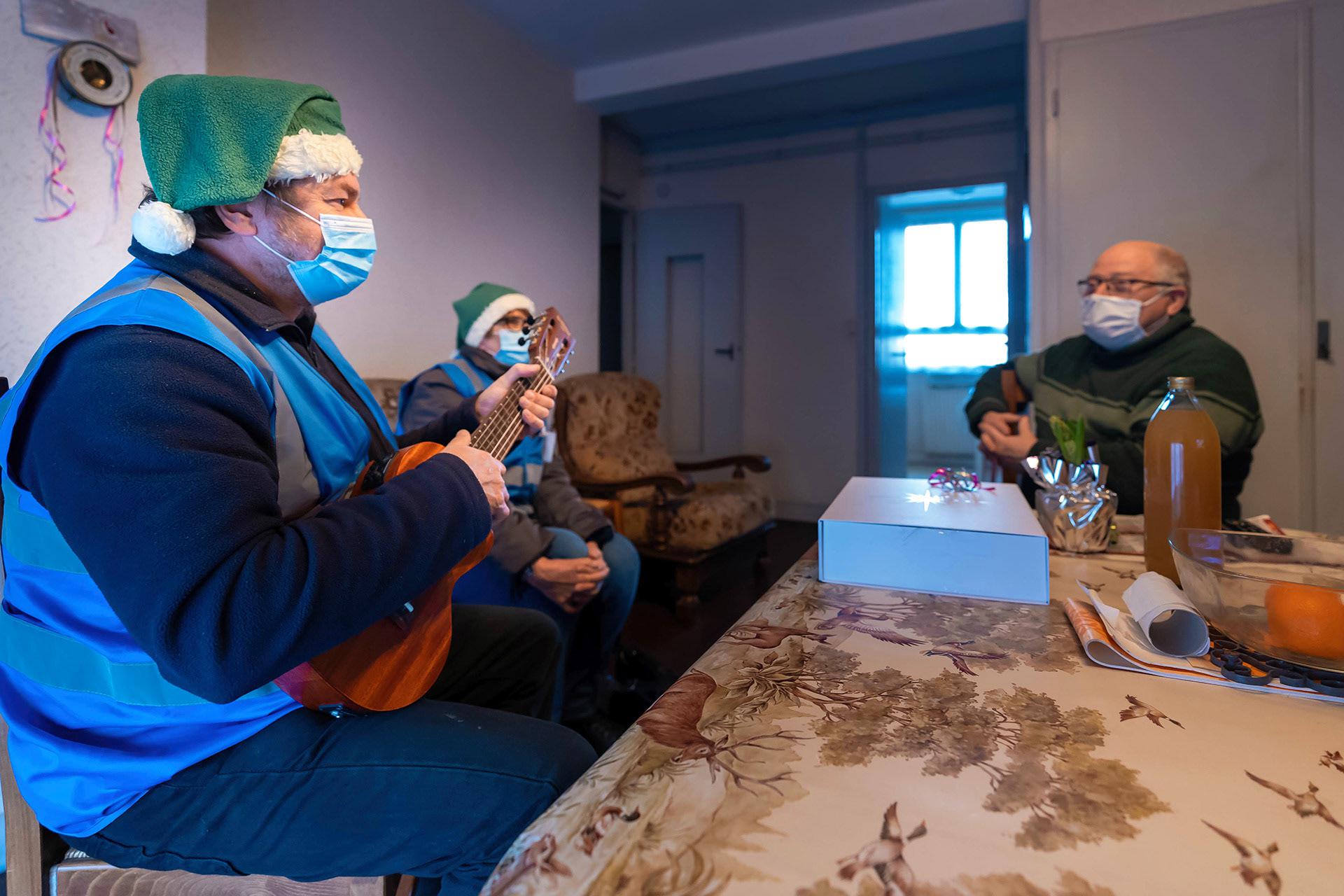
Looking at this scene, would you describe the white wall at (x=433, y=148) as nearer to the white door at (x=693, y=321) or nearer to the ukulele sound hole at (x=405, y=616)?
the white door at (x=693, y=321)

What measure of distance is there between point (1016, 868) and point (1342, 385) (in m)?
3.31

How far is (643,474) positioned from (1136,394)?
235 centimetres

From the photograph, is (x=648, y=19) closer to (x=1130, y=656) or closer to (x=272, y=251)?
(x=272, y=251)

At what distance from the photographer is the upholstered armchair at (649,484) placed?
11.0 feet

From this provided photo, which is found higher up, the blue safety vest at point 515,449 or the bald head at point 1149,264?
the bald head at point 1149,264

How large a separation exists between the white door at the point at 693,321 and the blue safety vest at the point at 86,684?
4.98 m

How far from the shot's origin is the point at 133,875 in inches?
31.7

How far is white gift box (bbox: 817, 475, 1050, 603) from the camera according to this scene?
78 centimetres

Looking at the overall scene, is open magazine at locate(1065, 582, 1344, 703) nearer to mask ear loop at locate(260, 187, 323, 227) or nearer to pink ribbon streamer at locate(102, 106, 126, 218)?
mask ear loop at locate(260, 187, 323, 227)

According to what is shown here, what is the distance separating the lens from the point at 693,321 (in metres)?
5.77

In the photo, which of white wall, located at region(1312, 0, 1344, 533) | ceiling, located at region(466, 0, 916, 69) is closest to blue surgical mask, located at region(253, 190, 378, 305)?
ceiling, located at region(466, 0, 916, 69)

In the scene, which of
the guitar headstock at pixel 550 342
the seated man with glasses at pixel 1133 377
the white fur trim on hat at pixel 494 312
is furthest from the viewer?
the white fur trim on hat at pixel 494 312

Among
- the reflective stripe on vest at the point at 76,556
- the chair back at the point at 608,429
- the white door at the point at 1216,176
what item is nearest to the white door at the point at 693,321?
the chair back at the point at 608,429

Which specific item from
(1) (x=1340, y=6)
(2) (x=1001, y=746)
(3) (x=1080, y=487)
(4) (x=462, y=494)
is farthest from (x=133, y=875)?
(1) (x=1340, y=6)
